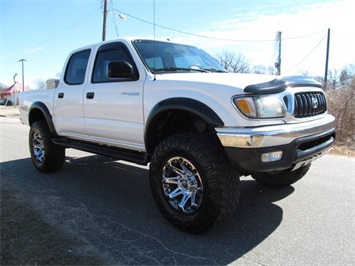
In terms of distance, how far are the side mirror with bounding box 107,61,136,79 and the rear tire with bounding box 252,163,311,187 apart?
2.09 meters

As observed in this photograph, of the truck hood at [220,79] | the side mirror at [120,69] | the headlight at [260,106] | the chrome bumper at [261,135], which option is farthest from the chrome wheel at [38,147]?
the headlight at [260,106]

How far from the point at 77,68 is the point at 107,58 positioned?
0.89m

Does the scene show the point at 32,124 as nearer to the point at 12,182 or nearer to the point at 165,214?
the point at 12,182

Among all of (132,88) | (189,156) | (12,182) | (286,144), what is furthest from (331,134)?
(12,182)

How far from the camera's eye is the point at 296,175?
4.49 metres

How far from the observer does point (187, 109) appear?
332 cm

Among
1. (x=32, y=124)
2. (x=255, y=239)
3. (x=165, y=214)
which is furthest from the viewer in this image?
(x=32, y=124)

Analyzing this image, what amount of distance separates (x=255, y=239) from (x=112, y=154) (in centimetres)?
214

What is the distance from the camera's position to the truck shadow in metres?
3.09

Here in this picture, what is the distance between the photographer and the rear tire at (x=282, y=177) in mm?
4453

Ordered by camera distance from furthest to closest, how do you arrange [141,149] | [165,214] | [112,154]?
1. [112,154]
2. [141,149]
3. [165,214]

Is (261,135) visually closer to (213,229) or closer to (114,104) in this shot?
(213,229)

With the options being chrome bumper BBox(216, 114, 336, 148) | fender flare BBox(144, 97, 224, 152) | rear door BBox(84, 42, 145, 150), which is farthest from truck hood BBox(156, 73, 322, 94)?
rear door BBox(84, 42, 145, 150)

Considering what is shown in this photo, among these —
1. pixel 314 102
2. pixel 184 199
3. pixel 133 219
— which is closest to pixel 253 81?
pixel 314 102
